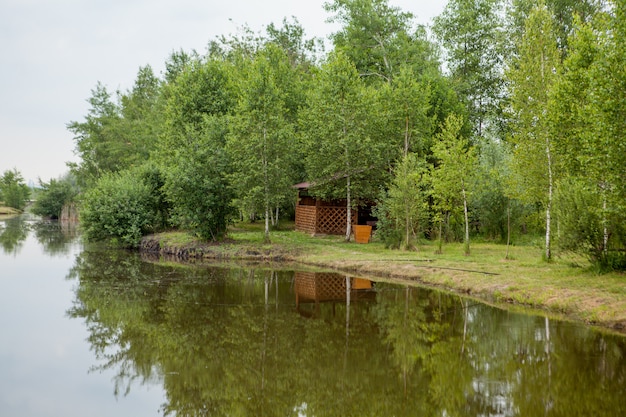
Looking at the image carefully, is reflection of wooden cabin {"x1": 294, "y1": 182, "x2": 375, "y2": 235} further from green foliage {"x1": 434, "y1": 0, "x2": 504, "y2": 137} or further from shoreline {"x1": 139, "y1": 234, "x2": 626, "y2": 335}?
green foliage {"x1": 434, "y1": 0, "x2": 504, "y2": 137}

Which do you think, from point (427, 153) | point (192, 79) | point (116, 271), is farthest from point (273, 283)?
point (192, 79)

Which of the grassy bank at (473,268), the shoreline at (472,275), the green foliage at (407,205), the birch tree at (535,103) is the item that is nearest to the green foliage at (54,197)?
the grassy bank at (473,268)

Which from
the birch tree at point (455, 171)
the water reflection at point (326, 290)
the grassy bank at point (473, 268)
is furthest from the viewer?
the birch tree at point (455, 171)

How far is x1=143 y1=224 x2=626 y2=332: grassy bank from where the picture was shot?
11.4 metres

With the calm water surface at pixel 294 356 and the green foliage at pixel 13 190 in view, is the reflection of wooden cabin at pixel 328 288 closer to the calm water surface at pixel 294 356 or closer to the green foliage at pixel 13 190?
the calm water surface at pixel 294 356

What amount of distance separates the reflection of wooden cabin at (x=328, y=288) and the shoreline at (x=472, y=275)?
1.10 m

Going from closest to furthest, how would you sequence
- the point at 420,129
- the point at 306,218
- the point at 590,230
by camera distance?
the point at 590,230
the point at 420,129
the point at 306,218

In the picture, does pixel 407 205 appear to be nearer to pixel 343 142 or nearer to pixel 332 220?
pixel 343 142

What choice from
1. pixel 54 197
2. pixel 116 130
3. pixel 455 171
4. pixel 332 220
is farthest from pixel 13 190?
pixel 455 171

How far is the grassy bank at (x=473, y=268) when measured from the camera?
11383 millimetres

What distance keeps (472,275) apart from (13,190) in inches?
3153

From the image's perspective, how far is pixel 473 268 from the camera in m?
16.1

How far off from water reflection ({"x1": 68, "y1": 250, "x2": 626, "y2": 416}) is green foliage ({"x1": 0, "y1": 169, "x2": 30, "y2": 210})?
2945 inches

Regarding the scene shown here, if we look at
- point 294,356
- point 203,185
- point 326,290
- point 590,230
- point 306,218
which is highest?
point 203,185
